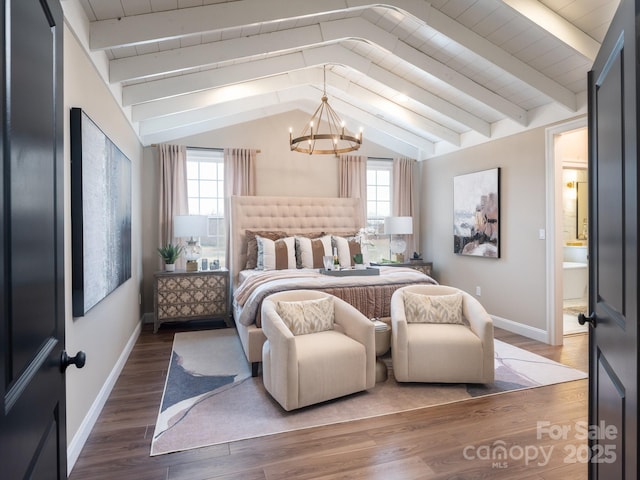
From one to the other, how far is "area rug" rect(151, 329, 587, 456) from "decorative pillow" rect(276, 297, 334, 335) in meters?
0.59

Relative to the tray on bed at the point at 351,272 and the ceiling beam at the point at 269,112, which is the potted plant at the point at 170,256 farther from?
the tray on bed at the point at 351,272

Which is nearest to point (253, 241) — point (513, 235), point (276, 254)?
point (276, 254)

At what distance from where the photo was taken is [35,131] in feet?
3.04

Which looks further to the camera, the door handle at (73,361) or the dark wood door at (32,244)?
the door handle at (73,361)

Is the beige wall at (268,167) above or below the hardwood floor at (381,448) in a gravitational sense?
above

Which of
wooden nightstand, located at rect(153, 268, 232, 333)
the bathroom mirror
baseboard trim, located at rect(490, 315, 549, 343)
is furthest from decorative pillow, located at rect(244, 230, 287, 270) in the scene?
the bathroom mirror

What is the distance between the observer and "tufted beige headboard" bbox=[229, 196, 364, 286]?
5559mm

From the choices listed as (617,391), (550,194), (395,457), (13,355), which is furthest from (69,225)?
(550,194)

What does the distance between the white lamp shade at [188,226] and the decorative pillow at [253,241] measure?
65cm

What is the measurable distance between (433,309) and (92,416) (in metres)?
2.85

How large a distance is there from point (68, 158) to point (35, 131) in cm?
155

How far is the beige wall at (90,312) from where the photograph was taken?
219 cm

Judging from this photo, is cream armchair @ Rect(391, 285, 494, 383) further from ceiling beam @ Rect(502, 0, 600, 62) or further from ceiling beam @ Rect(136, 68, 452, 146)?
ceiling beam @ Rect(136, 68, 452, 146)

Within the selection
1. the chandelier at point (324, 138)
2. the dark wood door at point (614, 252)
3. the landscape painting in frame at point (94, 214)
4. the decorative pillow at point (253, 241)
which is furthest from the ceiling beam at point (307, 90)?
the dark wood door at point (614, 252)
